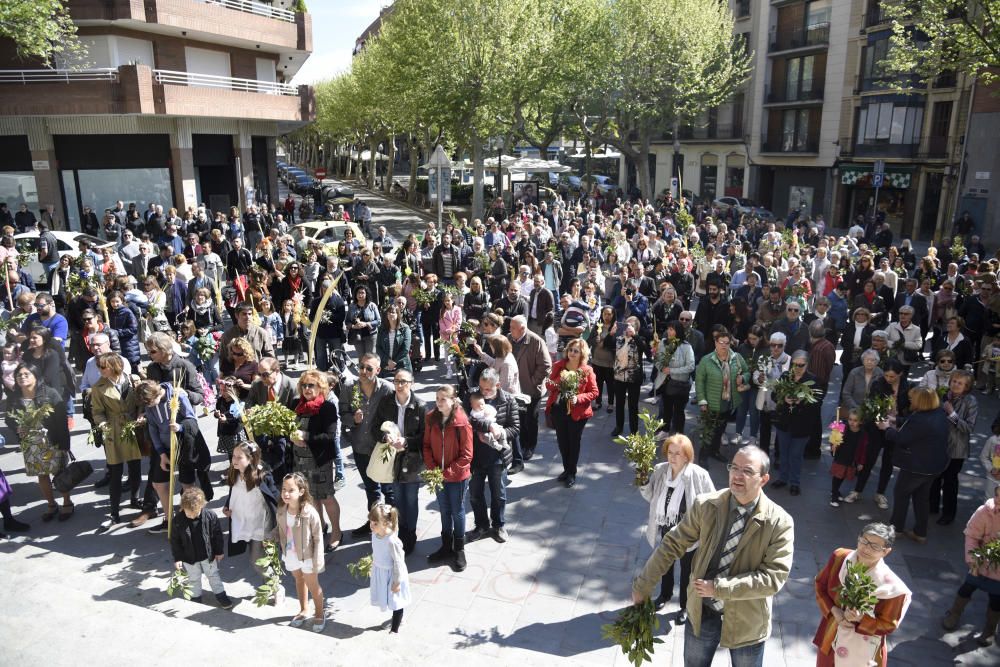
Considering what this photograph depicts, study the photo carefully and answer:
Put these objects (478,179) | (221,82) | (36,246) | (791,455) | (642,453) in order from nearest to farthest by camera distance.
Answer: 1. (642,453)
2. (791,455)
3. (36,246)
4. (221,82)
5. (478,179)

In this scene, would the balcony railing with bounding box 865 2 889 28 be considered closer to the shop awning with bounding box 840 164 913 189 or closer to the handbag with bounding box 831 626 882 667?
the shop awning with bounding box 840 164 913 189

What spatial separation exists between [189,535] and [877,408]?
6618mm

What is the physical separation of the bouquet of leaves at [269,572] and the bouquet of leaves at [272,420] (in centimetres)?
100

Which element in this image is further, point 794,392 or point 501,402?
point 794,392

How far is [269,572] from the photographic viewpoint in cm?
548

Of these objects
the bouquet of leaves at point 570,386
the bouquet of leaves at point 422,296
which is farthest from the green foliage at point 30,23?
the bouquet of leaves at point 570,386

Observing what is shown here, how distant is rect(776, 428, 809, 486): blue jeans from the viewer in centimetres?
770

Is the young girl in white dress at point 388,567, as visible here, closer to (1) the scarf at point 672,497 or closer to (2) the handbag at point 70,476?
(1) the scarf at point 672,497

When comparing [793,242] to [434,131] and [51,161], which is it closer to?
[51,161]

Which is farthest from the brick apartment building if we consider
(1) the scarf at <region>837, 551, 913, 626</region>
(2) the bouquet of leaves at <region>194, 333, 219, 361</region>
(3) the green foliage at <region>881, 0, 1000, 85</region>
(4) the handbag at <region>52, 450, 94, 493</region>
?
(1) the scarf at <region>837, 551, 913, 626</region>

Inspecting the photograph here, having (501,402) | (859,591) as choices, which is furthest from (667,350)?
(859,591)

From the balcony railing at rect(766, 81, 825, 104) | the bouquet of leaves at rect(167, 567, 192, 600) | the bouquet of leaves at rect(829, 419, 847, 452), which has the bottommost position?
the bouquet of leaves at rect(167, 567, 192, 600)

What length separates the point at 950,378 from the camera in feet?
24.4

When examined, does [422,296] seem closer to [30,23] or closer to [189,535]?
[189,535]
